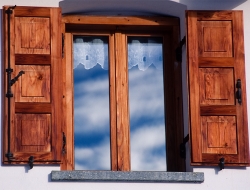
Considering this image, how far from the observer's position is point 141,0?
9.39m

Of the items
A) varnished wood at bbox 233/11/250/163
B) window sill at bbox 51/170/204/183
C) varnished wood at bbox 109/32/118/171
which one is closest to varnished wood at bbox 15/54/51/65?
varnished wood at bbox 109/32/118/171

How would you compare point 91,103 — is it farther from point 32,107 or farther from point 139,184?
point 139,184

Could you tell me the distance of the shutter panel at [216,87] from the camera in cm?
896

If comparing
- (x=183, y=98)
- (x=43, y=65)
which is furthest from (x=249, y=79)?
(x=43, y=65)

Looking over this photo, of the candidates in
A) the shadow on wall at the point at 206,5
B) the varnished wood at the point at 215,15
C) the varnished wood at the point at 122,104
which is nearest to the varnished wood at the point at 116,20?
the varnished wood at the point at 122,104

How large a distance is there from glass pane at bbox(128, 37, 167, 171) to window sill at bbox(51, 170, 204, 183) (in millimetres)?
475

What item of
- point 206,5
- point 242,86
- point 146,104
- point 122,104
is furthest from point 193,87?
point 206,5

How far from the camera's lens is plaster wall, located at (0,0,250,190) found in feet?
28.7

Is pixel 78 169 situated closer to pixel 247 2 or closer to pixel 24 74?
pixel 24 74

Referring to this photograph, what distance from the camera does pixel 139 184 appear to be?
347 inches

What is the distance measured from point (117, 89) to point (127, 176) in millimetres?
956

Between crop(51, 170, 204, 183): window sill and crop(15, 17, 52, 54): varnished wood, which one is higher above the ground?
crop(15, 17, 52, 54): varnished wood

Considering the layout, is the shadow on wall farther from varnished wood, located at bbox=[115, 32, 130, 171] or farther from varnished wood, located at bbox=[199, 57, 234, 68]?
varnished wood, located at bbox=[115, 32, 130, 171]

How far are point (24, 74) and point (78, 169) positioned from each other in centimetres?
98
